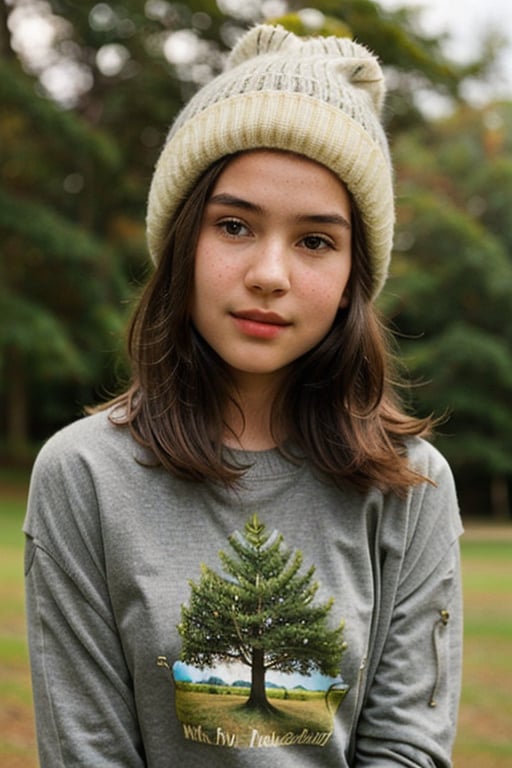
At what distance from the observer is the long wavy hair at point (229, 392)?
1.93 m

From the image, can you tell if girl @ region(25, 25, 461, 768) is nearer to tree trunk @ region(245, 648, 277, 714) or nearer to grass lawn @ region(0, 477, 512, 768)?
tree trunk @ region(245, 648, 277, 714)

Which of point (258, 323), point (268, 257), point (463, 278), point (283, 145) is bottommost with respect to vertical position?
point (258, 323)

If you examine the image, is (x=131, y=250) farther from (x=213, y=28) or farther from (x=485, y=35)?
(x=485, y=35)

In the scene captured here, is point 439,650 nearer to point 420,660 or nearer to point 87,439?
point 420,660

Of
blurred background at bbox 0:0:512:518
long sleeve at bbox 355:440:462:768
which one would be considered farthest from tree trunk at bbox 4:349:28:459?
Answer: long sleeve at bbox 355:440:462:768

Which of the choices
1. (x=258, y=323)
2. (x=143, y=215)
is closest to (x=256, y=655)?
(x=258, y=323)

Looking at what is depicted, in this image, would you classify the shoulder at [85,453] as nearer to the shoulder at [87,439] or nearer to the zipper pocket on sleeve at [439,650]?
the shoulder at [87,439]

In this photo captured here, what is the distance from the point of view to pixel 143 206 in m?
19.7

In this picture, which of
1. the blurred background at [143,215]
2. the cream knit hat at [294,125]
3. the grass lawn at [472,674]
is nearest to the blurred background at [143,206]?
the blurred background at [143,215]

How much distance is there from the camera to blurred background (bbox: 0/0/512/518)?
16391mm

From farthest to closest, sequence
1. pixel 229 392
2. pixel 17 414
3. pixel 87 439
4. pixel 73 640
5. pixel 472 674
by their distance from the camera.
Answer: pixel 17 414, pixel 472 674, pixel 229 392, pixel 87 439, pixel 73 640

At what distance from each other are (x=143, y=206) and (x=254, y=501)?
60.1 feet

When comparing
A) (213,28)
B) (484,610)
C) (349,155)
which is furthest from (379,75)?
(213,28)

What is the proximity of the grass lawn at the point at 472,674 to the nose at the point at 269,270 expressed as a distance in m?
2.91
